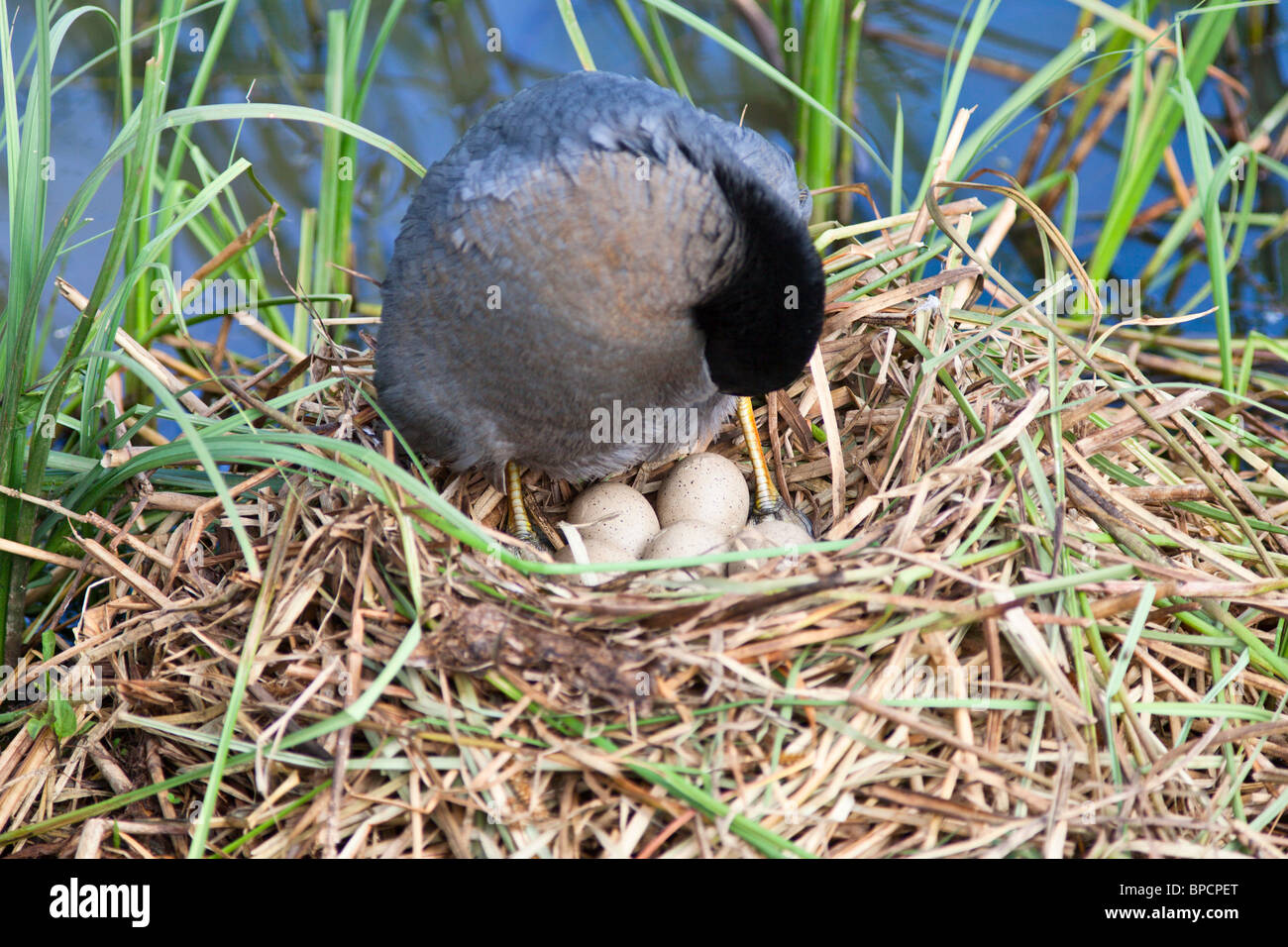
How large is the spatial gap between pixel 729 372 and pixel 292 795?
1.21 meters

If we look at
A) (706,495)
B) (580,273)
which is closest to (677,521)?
(706,495)

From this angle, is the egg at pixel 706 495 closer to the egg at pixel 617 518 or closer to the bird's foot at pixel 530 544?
the egg at pixel 617 518

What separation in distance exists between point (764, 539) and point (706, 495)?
31 centimetres

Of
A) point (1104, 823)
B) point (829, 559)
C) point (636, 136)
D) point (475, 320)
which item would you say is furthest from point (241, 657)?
point (1104, 823)

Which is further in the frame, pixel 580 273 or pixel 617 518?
pixel 617 518

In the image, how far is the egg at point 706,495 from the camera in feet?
8.28

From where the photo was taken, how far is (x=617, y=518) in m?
2.50

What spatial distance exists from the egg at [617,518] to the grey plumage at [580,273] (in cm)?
15

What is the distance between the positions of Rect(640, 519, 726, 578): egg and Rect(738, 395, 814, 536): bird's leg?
27cm

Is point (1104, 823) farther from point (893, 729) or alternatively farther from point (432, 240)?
point (432, 240)

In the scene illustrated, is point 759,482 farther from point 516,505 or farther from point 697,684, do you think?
point 697,684

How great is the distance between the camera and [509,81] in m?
3.81

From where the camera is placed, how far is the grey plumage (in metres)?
2.17

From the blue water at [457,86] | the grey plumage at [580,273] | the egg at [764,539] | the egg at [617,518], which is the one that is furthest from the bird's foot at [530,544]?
the blue water at [457,86]
